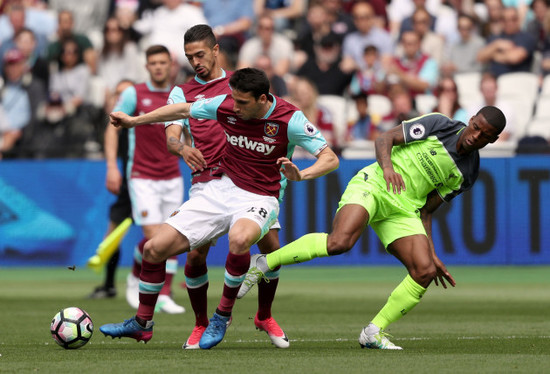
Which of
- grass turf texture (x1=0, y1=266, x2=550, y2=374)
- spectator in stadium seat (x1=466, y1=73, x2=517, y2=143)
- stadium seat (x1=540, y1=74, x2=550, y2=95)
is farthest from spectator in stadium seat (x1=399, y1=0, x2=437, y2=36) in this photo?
grass turf texture (x1=0, y1=266, x2=550, y2=374)

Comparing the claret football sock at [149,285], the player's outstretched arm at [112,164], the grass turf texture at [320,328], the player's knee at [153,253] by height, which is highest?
the player's outstretched arm at [112,164]

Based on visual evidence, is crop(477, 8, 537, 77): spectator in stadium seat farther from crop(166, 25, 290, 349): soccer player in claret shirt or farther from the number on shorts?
the number on shorts

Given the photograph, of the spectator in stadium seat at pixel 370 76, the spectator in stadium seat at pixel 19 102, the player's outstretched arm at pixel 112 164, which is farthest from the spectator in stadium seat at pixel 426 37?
the player's outstretched arm at pixel 112 164

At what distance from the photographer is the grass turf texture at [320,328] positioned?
6.56 m

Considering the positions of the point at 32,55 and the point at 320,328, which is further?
the point at 32,55

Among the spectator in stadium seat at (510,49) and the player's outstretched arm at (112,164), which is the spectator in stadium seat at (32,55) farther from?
the spectator in stadium seat at (510,49)

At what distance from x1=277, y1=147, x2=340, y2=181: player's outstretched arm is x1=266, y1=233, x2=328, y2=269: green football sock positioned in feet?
1.94

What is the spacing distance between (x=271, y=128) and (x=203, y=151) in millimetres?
892

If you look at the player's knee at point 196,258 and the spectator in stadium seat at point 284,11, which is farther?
the spectator in stadium seat at point 284,11

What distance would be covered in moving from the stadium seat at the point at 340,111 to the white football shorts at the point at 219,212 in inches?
348

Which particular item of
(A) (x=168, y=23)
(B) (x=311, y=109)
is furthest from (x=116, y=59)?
(B) (x=311, y=109)

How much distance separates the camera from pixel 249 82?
287 inches

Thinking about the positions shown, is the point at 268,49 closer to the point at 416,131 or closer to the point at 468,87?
the point at 468,87

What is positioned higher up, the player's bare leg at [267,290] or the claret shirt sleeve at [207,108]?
the claret shirt sleeve at [207,108]
